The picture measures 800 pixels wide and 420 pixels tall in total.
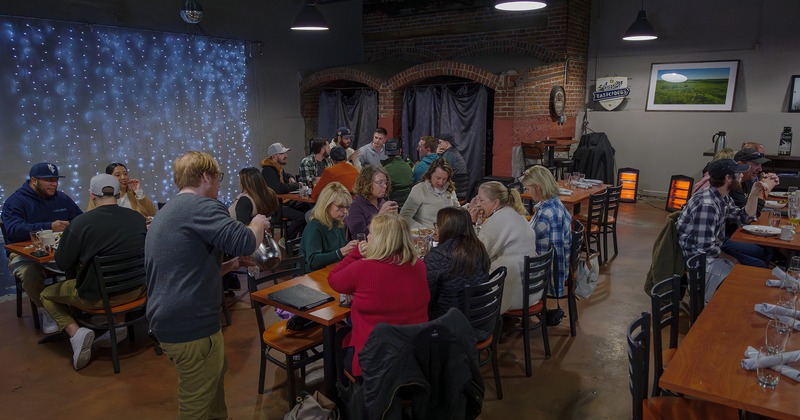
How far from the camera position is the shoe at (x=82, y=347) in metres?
4.01

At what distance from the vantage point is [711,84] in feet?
31.9

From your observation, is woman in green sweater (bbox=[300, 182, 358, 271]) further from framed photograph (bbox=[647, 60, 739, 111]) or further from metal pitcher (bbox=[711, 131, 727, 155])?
framed photograph (bbox=[647, 60, 739, 111])

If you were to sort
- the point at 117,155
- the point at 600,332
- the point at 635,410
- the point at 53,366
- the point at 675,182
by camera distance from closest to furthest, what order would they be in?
the point at 635,410
the point at 53,366
the point at 600,332
the point at 117,155
the point at 675,182

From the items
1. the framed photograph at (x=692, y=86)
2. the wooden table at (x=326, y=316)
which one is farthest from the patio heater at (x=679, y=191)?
the wooden table at (x=326, y=316)

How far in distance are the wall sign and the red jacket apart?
9.06 metres

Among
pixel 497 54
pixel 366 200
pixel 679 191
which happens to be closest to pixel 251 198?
pixel 366 200

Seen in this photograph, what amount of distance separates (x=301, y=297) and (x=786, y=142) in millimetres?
9046

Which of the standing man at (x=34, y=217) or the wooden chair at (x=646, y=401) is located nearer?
the wooden chair at (x=646, y=401)

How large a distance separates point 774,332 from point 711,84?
8755 millimetres

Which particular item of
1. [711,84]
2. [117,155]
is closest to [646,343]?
[117,155]

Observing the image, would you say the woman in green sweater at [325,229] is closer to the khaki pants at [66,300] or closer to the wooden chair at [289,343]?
the wooden chair at [289,343]

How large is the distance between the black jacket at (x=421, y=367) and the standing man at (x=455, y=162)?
4981 mm

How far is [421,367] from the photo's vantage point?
2344 millimetres

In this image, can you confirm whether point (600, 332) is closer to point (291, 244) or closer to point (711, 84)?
point (291, 244)
